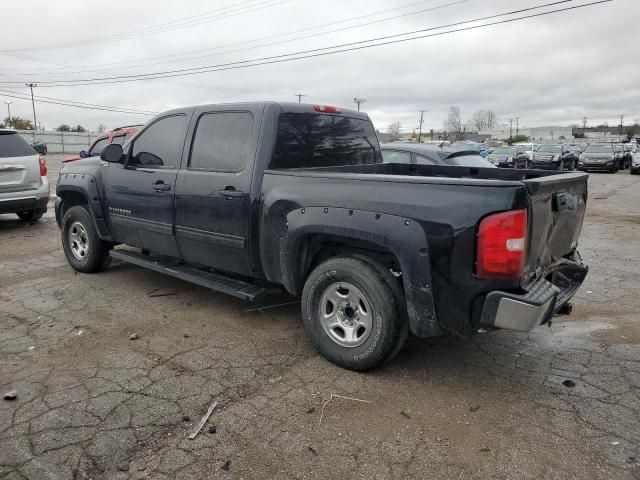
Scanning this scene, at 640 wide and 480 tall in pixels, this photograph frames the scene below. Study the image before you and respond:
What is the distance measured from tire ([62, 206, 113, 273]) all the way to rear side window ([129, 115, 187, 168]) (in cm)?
118

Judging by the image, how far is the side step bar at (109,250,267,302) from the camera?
4371 mm

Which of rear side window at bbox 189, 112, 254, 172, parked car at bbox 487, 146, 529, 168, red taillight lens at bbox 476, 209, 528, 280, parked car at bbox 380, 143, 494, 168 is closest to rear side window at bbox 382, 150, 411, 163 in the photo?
parked car at bbox 380, 143, 494, 168

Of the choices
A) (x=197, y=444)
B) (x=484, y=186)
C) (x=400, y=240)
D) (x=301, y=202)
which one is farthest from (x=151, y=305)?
(x=484, y=186)

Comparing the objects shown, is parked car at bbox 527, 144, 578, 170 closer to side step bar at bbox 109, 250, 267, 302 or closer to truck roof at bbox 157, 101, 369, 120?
truck roof at bbox 157, 101, 369, 120

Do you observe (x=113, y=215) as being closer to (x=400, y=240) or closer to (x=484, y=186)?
(x=400, y=240)

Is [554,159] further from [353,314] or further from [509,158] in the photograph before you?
[353,314]

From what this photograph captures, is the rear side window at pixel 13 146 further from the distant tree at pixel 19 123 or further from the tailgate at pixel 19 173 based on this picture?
the distant tree at pixel 19 123

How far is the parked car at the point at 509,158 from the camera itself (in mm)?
28947

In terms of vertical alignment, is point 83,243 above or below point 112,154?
below

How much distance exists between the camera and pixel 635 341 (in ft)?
14.3

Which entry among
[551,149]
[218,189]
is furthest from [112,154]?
[551,149]

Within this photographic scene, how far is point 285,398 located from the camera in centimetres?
340

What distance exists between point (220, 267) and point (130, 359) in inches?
43.5

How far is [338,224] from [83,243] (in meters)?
4.10
